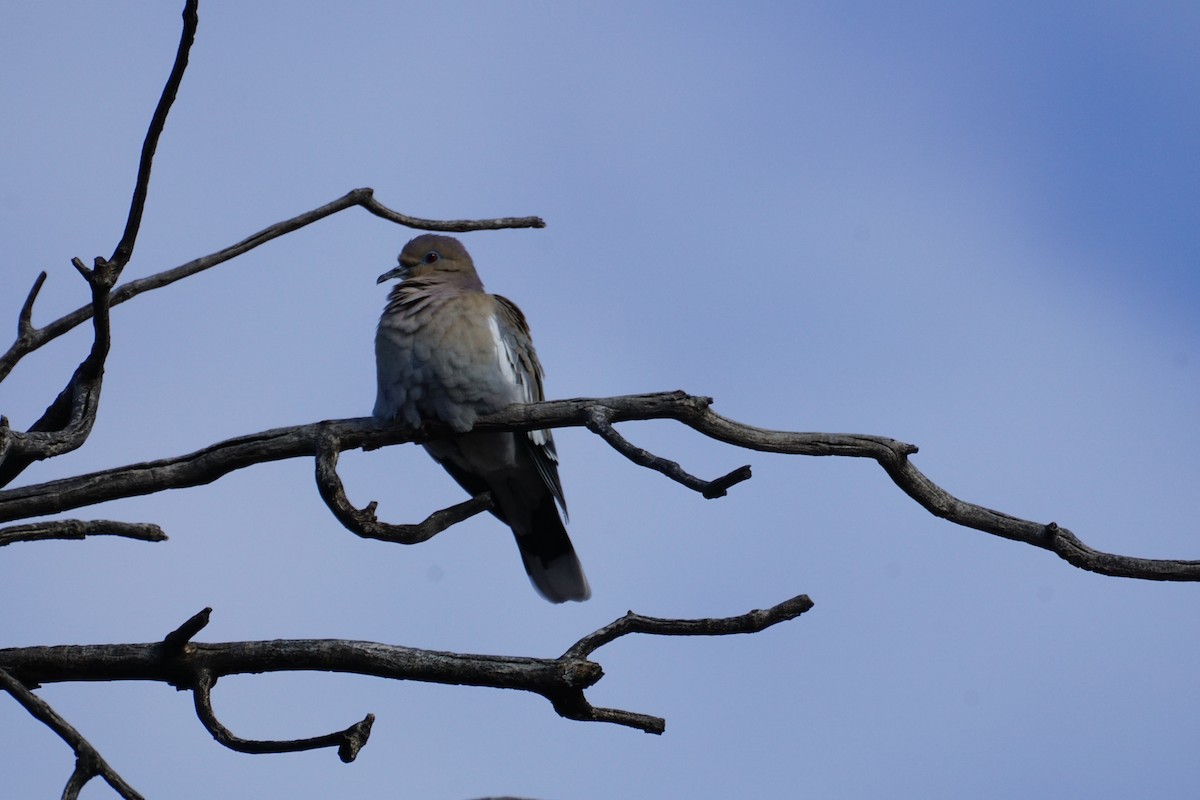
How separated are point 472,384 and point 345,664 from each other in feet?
4.28

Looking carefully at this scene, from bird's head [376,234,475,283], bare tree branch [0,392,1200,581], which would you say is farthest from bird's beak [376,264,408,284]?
bare tree branch [0,392,1200,581]

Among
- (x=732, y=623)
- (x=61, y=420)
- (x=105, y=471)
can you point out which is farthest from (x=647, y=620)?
(x=61, y=420)

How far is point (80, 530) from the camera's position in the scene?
3436mm

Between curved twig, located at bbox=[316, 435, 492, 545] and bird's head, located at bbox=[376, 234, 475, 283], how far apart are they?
5.85ft

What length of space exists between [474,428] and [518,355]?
1.71ft

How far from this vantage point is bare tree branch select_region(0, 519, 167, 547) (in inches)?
135

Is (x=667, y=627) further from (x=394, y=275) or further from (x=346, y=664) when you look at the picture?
(x=394, y=275)

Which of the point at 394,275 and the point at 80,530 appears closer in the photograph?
the point at 80,530

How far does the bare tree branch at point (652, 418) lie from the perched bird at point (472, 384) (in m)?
0.56

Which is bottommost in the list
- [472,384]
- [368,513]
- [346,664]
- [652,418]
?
[346,664]

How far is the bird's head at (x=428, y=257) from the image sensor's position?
18.2ft

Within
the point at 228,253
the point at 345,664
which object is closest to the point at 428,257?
the point at 228,253

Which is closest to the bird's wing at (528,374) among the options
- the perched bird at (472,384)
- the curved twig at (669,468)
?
the perched bird at (472,384)

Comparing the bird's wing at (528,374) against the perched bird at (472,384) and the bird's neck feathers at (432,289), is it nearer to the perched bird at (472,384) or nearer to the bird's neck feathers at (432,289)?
the perched bird at (472,384)
